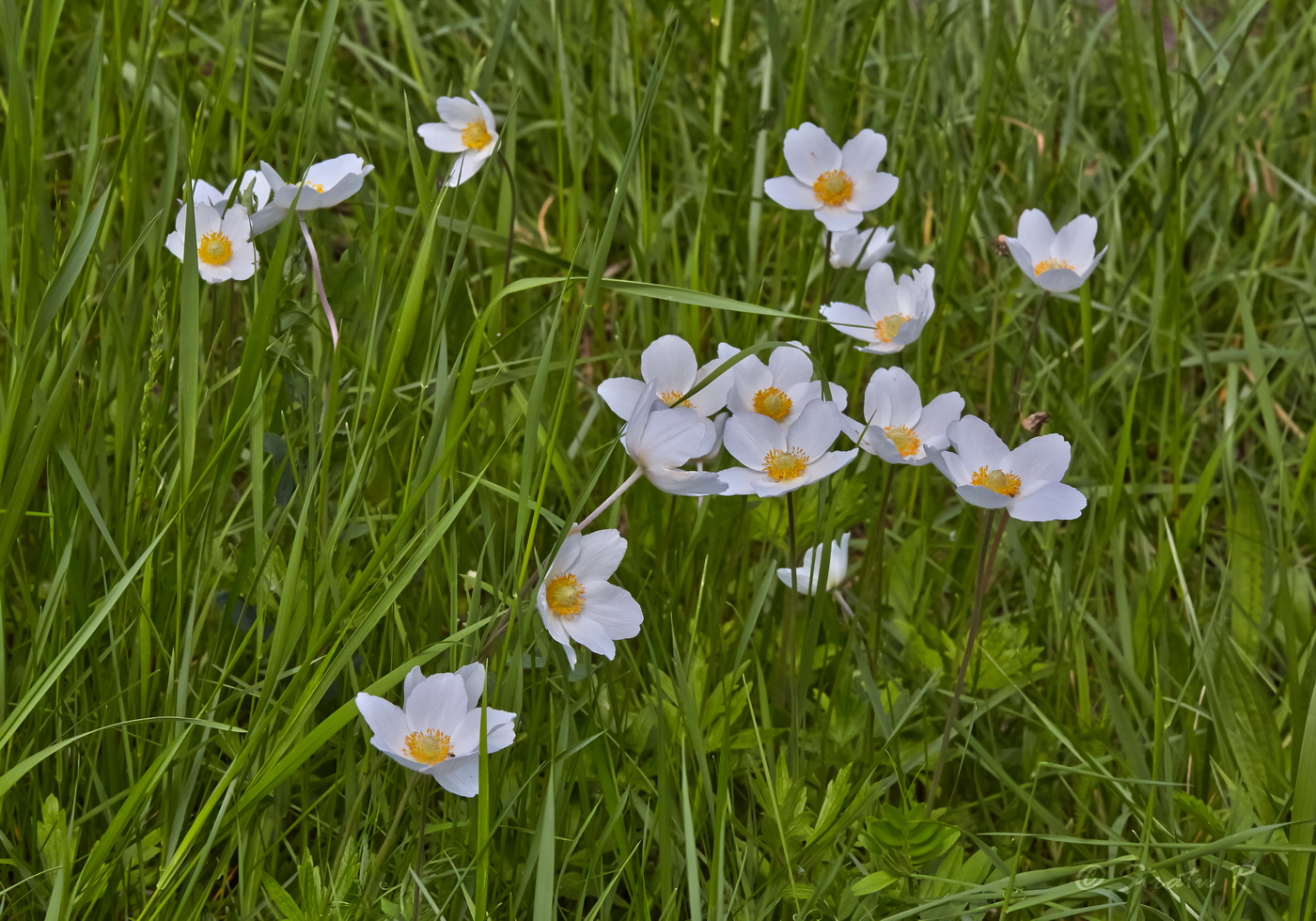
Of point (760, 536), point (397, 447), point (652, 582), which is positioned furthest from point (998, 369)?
→ point (397, 447)

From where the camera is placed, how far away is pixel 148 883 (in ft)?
4.19

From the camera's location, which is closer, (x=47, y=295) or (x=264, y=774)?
(x=264, y=774)

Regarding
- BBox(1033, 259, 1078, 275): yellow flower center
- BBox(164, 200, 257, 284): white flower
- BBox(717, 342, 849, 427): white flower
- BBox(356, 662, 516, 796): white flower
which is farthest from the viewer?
BBox(1033, 259, 1078, 275): yellow flower center

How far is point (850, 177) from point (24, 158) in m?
1.15

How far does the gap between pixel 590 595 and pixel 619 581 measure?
0.41 meters

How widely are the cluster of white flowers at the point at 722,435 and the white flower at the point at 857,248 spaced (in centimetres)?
14

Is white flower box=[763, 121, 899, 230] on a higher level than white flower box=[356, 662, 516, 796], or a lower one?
higher

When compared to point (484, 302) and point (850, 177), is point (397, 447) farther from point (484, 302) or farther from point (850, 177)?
point (850, 177)

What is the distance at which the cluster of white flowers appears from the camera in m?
1.10

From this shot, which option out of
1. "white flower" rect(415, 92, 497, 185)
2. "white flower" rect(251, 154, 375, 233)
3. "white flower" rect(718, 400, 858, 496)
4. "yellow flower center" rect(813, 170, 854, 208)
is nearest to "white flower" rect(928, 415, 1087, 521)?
"white flower" rect(718, 400, 858, 496)

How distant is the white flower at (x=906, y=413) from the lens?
1.35 m

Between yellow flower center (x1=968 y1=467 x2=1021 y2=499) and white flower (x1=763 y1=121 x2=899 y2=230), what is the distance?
572 millimetres

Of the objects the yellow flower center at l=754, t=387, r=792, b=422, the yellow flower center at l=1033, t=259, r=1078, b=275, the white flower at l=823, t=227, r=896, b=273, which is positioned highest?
the yellow flower center at l=1033, t=259, r=1078, b=275

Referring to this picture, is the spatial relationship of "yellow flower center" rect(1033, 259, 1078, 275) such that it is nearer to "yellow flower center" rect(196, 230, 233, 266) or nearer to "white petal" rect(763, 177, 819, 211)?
"white petal" rect(763, 177, 819, 211)
